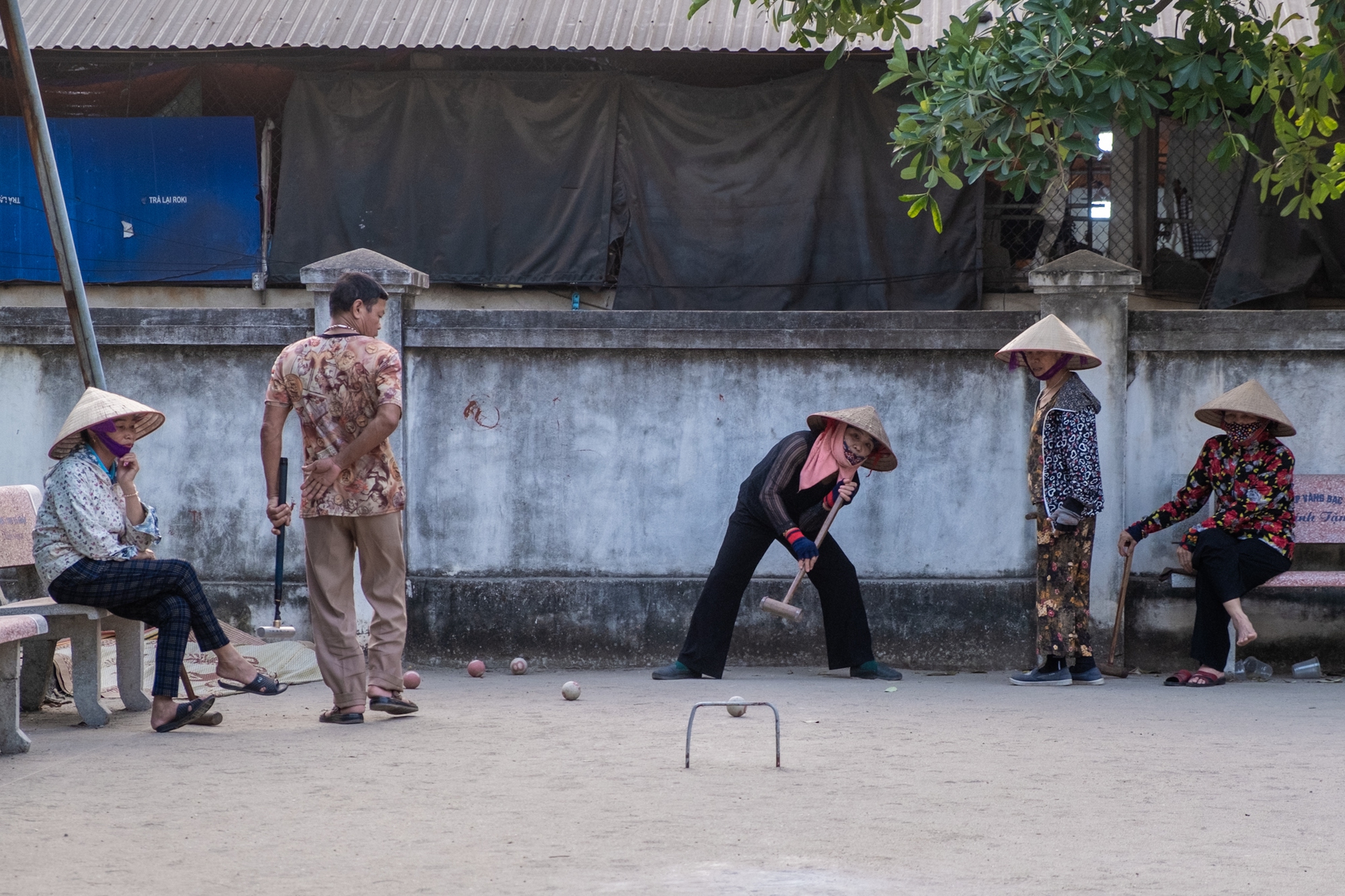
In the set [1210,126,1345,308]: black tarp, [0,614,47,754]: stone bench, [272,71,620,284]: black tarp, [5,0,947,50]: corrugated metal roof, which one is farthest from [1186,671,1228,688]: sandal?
[0,614,47,754]: stone bench

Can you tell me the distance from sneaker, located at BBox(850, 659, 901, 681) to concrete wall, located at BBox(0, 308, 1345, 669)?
0.36m

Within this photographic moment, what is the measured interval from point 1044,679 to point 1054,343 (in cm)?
166

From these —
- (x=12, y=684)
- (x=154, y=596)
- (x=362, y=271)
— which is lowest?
(x=12, y=684)

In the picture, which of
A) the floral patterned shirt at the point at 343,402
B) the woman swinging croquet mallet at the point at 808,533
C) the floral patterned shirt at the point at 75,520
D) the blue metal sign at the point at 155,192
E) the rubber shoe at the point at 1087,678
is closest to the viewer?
the floral patterned shirt at the point at 75,520

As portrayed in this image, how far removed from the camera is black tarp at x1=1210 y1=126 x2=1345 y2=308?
9531 millimetres

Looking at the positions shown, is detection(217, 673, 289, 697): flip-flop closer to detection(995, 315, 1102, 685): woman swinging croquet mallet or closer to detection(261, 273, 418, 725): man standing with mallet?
detection(261, 273, 418, 725): man standing with mallet

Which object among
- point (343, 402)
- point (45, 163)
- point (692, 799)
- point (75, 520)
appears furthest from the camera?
point (45, 163)

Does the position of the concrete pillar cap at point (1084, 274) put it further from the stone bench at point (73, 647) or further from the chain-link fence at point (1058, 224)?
the stone bench at point (73, 647)

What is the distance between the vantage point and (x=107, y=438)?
5578 mm

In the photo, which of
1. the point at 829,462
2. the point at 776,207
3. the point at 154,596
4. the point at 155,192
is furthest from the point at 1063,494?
the point at 155,192

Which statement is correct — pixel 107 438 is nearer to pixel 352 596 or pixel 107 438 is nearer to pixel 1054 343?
pixel 352 596

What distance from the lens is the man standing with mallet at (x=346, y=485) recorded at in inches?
223

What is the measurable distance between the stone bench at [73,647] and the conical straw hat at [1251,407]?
519 centimetres

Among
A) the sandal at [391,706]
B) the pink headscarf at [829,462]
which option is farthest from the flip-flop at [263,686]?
the pink headscarf at [829,462]
